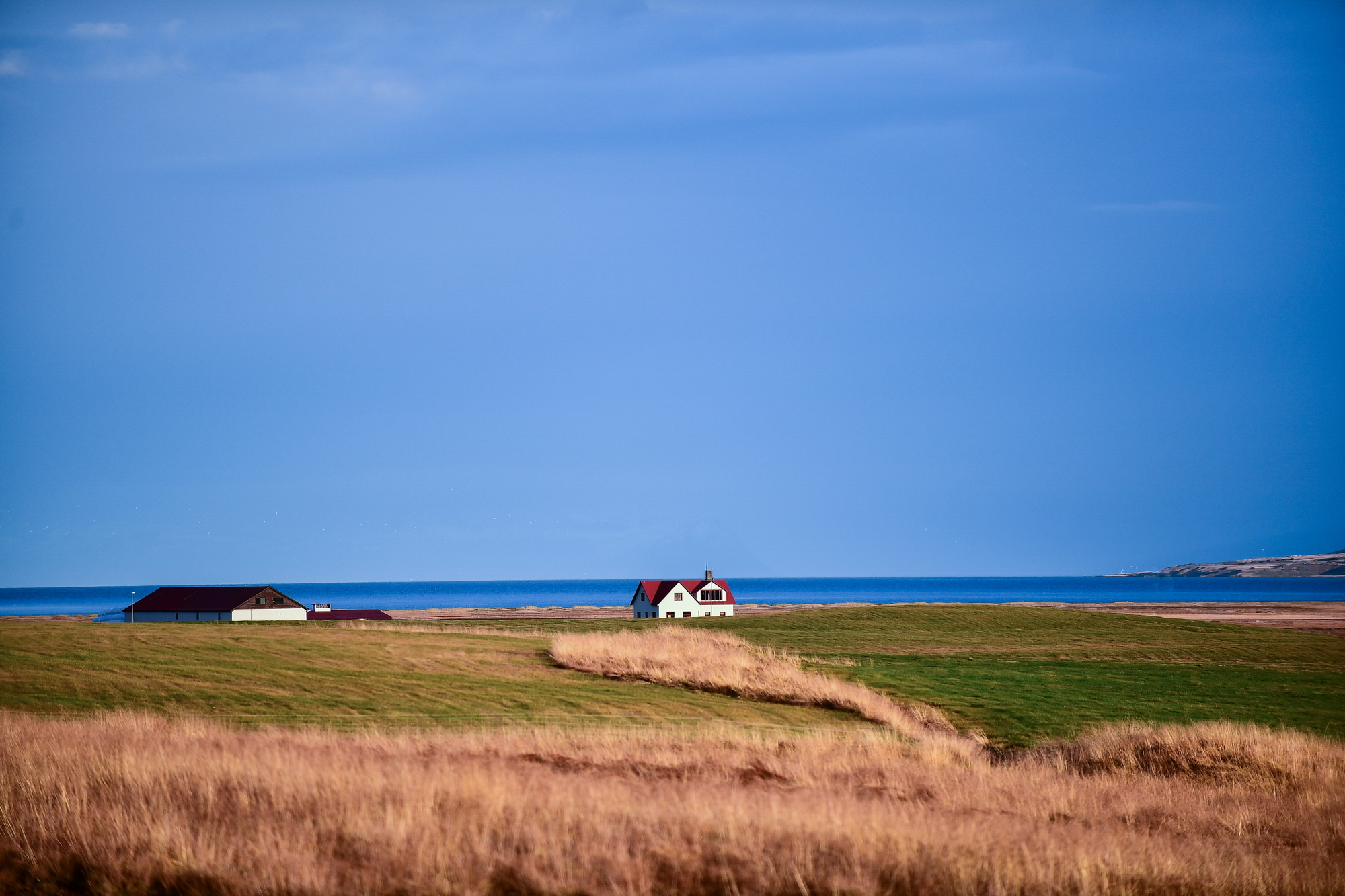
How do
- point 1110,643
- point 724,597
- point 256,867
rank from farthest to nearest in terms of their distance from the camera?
point 724,597 → point 1110,643 → point 256,867

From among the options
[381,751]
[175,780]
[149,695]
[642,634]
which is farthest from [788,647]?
[175,780]

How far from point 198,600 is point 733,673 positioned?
79.9 m

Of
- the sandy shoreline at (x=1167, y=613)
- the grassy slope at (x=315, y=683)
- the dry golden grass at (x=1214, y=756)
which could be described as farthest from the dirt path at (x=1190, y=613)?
the dry golden grass at (x=1214, y=756)

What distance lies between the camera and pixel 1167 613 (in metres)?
106

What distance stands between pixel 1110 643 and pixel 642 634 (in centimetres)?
2823

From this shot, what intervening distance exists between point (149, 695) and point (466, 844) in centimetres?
1833

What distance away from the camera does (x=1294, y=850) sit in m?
11.4

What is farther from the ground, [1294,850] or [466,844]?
[466,844]

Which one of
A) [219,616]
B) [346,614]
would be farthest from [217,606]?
[346,614]

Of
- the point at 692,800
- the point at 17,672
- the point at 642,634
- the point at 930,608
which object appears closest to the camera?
the point at 692,800

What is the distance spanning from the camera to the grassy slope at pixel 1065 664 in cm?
2739

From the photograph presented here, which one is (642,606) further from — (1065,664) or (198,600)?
(1065,664)

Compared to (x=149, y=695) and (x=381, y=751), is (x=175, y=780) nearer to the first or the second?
(x=381, y=751)

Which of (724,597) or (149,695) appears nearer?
(149,695)
